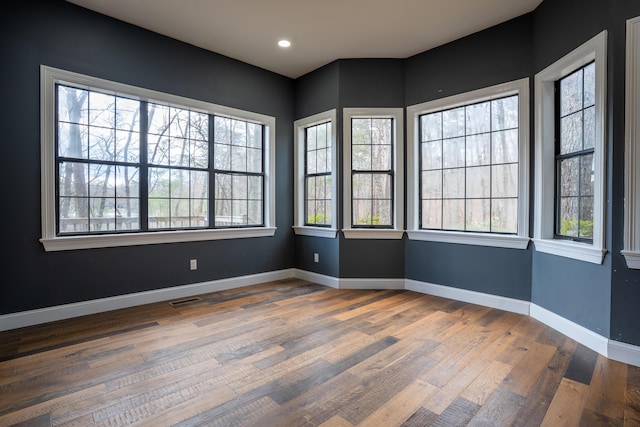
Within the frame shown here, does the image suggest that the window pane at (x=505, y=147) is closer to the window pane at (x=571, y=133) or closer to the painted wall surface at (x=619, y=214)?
the window pane at (x=571, y=133)

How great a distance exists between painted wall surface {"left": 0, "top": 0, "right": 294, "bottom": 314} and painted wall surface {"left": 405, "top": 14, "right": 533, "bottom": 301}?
2307mm

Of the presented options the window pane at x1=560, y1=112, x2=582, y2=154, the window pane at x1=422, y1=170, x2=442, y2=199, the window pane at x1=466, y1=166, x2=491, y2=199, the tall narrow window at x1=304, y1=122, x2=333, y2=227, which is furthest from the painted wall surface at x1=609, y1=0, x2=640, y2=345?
the tall narrow window at x1=304, y1=122, x2=333, y2=227

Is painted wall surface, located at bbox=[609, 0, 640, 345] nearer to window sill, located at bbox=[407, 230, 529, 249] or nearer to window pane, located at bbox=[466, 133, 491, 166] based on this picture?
window sill, located at bbox=[407, 230, 529, 249]

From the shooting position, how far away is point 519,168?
10.9 ft

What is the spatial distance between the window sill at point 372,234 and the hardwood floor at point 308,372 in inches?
46.3

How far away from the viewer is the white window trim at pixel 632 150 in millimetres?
2285

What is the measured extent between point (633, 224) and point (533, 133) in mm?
1289

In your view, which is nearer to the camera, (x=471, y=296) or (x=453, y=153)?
(x=471, y=296)

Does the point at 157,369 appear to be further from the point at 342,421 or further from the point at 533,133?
the point at 533,133

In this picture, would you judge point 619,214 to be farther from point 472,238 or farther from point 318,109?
point 318,109

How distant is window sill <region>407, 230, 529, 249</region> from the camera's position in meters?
3.35

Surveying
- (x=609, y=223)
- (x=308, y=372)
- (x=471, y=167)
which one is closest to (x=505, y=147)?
(x=471, y=167)

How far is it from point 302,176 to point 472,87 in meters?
2.55

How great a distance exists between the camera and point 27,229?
295 cm
